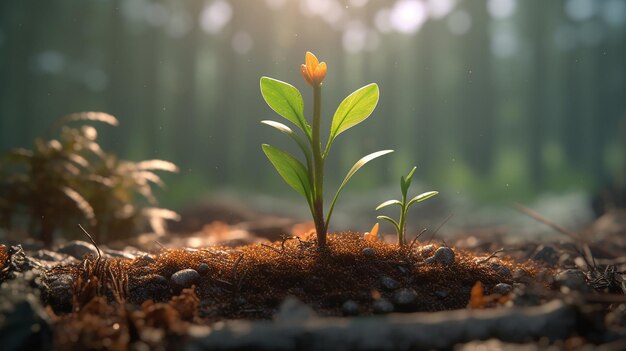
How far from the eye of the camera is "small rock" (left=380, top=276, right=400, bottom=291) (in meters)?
2.29

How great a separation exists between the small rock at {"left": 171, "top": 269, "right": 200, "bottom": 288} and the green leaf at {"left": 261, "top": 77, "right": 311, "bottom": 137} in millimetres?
899

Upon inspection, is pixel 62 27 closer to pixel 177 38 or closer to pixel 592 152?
pixel 177 38

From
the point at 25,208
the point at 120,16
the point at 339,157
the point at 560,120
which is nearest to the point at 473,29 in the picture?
the point at 560,120

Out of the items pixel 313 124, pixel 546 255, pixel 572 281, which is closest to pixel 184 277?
pixel 313 124

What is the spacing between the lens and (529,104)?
2792cm

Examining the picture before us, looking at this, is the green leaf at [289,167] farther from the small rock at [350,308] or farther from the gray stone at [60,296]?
the gray stone at [60,296]

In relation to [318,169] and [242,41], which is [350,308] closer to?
[318,169]

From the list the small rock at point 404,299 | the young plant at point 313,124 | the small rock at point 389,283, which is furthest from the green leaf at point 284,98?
the small rock at point 404,299

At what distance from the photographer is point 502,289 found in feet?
7.60

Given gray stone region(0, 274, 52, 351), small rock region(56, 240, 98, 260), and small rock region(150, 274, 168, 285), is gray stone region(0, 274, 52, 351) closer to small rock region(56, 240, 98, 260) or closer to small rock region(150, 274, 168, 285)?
small rock region(150, 274, 168, 285)

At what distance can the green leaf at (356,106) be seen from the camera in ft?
8.64

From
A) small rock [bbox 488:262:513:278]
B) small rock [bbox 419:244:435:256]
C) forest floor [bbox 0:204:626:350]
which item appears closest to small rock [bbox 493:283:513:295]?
forest floor [bbox 0:204:626:350]

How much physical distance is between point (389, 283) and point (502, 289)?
52cm

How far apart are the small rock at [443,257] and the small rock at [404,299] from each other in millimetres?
433
